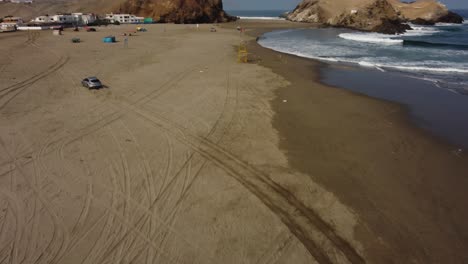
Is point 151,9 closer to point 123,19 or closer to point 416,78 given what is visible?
point 123,19

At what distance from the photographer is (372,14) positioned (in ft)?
271

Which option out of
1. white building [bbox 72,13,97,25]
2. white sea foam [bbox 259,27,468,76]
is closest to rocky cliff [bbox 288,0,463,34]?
white sea foam [bbox 259,27,468,76]

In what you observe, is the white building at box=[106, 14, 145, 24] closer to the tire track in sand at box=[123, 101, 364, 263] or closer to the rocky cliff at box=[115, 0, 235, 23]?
the rocky cliff at box=[115, 0, 235, 23]

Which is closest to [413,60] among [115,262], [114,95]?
[114,95]

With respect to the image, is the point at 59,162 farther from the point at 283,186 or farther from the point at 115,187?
the point at 283,186

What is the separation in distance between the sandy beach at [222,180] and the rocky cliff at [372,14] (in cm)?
6625

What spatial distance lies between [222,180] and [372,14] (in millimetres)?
89257

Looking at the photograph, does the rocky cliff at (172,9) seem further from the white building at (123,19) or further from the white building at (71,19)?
the white building at (71,19)

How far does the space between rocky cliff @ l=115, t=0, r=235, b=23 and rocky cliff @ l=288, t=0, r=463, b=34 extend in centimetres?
3982

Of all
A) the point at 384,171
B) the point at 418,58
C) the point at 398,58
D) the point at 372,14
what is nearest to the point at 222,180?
the point at 384,171

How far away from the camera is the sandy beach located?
805cm

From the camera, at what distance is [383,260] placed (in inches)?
304

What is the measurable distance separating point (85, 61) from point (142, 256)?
2843cm

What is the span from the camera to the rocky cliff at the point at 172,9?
92.7m
